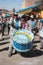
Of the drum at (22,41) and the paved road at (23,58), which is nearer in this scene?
the paved road at (23,58)

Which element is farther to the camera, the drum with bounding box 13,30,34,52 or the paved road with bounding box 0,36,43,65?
the drum with bounding box 13,30,34,52

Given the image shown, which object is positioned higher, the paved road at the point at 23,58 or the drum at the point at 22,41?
the drum at the point at 22,41

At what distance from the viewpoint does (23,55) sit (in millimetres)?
10039

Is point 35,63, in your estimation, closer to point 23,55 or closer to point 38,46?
point 23,55

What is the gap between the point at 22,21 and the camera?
511 inches

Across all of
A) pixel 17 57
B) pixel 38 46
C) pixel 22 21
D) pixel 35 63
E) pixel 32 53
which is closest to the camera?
pixel 35 63

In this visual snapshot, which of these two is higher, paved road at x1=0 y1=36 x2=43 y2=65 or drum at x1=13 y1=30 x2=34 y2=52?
drum at x1=13 y1=30 x2=34 y2=52

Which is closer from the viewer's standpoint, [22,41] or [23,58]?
[22,41]

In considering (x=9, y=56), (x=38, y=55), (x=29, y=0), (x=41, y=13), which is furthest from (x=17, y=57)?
(x=29, y=0)

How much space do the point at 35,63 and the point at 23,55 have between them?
1231 millimetres

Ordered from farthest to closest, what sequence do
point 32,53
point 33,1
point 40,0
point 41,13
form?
point 33,1 → point 40,0 → point 41,13 → point 32,53

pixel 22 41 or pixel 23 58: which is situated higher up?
pixel 22 41

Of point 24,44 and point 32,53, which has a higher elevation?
point 24,44

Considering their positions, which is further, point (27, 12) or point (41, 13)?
point (41, 13)
